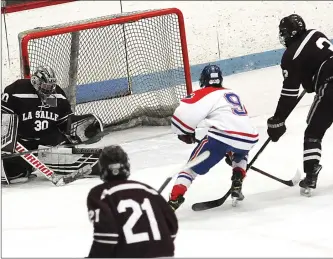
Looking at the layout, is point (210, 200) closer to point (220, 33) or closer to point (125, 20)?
point (125, 20)

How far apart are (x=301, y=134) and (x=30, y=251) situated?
2.84 metres

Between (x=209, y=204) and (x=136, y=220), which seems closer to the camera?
(x=136, y=220)

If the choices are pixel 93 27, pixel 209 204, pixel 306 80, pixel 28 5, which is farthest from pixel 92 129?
pixel 28 5

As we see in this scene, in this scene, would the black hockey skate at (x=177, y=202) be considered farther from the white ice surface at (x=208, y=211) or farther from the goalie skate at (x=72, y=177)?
the goalie skate at (x=72, y=177)

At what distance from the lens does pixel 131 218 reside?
2.61 meters

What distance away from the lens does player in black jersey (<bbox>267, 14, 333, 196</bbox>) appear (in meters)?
4.28

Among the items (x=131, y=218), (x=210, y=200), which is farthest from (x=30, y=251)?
(x=210, y=200)

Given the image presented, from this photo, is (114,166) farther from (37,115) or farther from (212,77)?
(37,115)

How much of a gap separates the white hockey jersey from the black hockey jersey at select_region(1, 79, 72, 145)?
3.22 feet

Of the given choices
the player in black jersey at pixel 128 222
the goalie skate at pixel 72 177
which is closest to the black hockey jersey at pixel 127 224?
the player in black jersey at pixel 128 222

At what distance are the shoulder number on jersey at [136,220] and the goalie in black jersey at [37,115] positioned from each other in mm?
2082

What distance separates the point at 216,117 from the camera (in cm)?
397

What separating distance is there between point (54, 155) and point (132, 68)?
1.38 metres

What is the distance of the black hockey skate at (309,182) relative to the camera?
432 cm
